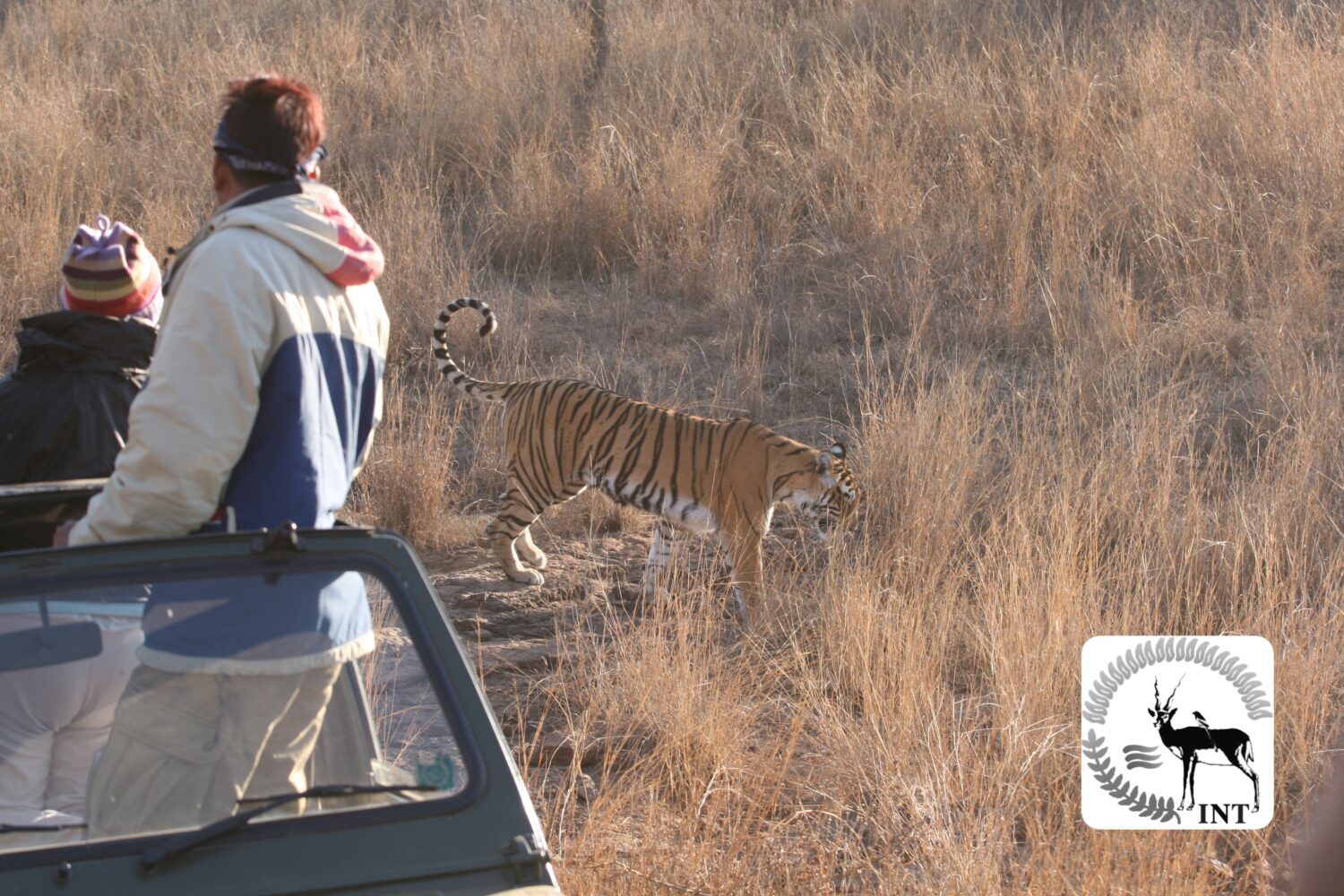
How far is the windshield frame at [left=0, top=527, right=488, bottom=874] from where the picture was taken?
209 cm

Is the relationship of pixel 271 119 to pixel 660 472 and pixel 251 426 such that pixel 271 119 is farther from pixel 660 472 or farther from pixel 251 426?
pixel 660 472

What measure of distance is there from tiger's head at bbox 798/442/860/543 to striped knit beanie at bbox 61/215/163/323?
137 inches

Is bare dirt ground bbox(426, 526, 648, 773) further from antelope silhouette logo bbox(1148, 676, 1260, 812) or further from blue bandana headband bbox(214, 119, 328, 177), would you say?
blue bandana headband bbox(214, 119, 328, 177)

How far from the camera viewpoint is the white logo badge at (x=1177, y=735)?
3689 millimetres

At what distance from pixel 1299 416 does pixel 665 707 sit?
12.5ft

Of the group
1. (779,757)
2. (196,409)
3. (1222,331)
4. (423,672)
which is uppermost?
(196,409)

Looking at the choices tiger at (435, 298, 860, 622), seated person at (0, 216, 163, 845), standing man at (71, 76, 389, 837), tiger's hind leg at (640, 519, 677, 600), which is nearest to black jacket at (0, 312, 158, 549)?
seated person at (0, 216, 163, 845)

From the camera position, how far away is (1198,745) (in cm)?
384

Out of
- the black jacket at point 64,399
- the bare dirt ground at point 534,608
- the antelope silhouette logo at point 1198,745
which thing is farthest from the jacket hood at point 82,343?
the antelope silhouette logo at point 1198,745

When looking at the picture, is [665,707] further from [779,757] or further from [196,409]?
[196,409]

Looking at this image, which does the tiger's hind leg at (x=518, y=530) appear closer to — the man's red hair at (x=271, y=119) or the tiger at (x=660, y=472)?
the tiger at (x=660, y=472)

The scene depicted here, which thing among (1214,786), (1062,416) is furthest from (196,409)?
(1062,416)

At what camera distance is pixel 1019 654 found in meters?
4.41

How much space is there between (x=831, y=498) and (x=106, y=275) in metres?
3.66
